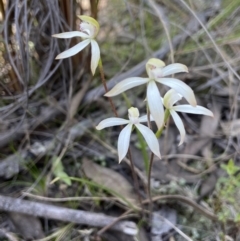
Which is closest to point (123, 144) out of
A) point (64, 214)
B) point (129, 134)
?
point (129, 134)

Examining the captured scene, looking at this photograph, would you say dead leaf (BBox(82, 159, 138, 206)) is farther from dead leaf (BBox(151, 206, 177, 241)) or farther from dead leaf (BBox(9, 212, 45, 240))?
dead leaf (BBox(9, 212, 45, 240))

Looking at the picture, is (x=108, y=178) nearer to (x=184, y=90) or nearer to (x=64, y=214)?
(x=64, y=214)

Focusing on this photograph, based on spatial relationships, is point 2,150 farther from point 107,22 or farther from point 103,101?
point 107,22

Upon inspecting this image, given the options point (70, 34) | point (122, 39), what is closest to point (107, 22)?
point (122, 39)

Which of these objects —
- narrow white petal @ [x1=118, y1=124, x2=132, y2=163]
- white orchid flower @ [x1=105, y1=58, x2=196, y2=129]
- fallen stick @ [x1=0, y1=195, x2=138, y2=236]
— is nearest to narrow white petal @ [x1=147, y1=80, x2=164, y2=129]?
white orchid flower @ [x1=105, y1=58, x2=196, y2=129]

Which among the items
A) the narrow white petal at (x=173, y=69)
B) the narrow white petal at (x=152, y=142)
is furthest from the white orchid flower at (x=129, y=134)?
the narrow white petal at (x=173, y=69)
